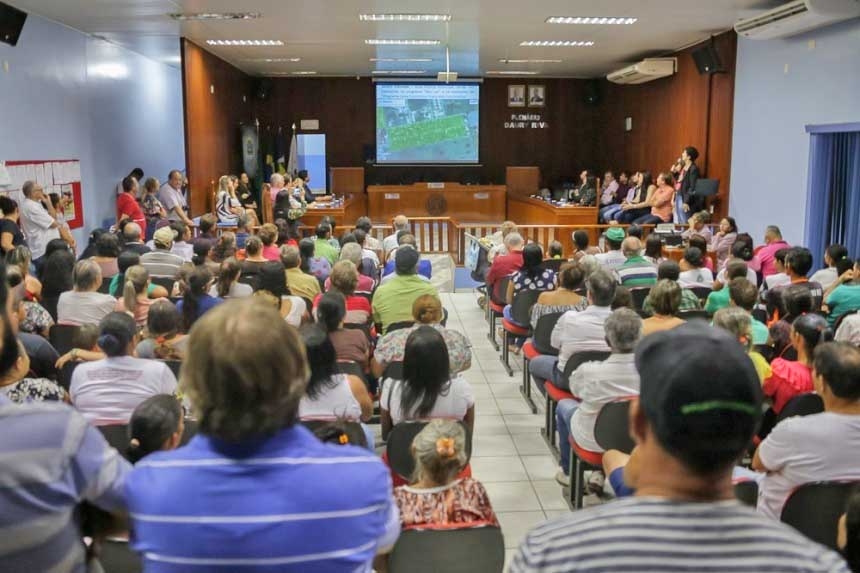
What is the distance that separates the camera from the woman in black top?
7105mm

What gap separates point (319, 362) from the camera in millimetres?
3482

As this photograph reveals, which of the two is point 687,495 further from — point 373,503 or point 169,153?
point 169,153

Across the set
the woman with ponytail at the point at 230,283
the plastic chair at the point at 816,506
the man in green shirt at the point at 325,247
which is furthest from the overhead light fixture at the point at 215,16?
the plastic chair at the point at 816,506

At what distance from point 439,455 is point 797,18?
7.52m

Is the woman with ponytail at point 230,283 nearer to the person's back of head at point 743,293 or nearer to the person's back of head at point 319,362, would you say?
the person's back of head at point 319,362

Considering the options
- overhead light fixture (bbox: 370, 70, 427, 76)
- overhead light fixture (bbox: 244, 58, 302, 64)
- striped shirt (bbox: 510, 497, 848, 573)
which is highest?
overhead light fixture (bbox: 370, 70, 427, 76)

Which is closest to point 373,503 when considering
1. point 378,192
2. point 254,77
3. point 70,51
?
point 70,51

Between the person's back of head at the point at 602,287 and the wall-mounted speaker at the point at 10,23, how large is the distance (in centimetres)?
682

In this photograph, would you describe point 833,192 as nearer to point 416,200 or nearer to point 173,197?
point 173,197

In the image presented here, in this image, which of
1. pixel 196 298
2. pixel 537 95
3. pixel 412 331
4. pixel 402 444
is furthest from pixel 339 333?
pixel 537 95

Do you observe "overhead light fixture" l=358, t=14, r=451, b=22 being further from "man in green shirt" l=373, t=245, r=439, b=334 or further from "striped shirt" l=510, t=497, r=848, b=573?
"striped shirt" l=510, t=497, r=848, b=573

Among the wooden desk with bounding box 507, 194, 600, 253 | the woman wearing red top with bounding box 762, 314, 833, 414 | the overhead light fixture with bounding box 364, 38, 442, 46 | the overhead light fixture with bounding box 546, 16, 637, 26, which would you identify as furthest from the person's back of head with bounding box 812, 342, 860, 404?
the overhead light fixture with bounding box 364, 38, 442, 46

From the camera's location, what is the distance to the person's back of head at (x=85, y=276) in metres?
5.03

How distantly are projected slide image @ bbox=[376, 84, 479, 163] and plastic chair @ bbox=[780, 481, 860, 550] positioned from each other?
55.4ft
